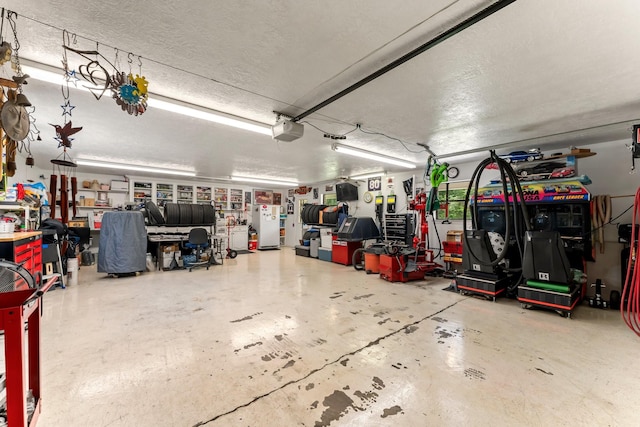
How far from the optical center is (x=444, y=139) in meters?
4.77

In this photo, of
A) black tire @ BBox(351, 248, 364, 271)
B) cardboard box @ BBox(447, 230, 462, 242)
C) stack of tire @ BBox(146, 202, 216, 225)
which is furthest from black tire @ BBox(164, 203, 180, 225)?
cardboard box @ BBox(447, 230, 462, 242)

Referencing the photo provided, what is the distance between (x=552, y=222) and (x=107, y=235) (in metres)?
8.84

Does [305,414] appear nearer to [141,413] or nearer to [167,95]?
[141,413]

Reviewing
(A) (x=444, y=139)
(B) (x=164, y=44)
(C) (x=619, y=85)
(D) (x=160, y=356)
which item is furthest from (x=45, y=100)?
(C) (x=619, y=85)

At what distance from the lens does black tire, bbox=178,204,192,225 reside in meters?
7.06

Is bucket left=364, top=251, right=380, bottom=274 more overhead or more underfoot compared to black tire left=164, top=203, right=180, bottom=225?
more underfoot

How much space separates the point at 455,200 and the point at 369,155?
8.67 feet

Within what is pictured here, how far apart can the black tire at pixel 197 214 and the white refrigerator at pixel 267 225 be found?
10.6ft

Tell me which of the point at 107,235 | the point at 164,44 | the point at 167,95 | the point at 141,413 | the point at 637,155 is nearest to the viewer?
the point at 141,413

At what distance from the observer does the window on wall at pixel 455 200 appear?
650cm

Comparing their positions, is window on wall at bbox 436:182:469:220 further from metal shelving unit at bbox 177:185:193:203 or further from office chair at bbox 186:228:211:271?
metal shelving unit at bbox 177:185:193:203

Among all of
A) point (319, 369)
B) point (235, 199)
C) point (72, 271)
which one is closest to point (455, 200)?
point (319, 369)

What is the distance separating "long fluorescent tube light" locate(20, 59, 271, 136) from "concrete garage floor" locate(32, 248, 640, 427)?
8.86 feet

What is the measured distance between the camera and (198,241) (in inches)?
261
